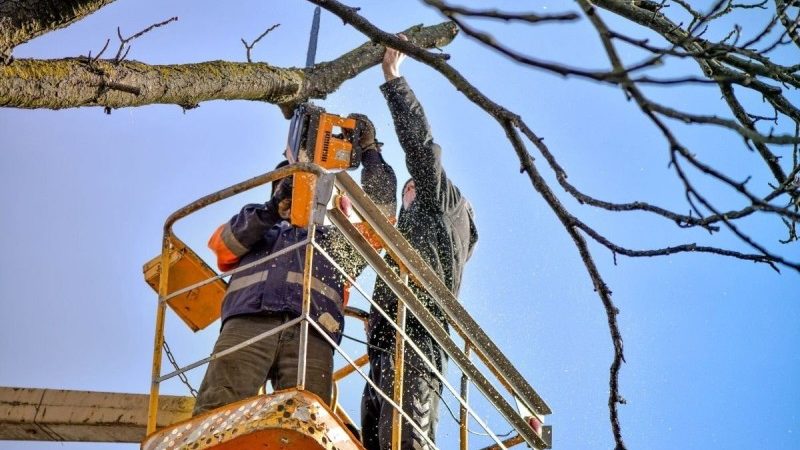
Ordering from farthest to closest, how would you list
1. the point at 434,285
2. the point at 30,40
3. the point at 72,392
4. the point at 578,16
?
the point at 72,392, the point at 434,285, the point at 30,40, the point at 578,16

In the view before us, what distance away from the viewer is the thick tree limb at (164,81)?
448 centimetres

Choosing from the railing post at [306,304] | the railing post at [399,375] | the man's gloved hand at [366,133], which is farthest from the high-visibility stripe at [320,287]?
the man's gloved hand at [366,133]

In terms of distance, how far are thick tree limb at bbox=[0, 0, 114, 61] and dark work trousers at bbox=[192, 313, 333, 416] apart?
185 cm

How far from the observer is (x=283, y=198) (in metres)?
5.61

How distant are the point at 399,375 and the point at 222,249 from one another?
54.1 inches

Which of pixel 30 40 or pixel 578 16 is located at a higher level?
pixel 30 40

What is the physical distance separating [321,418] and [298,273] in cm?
136

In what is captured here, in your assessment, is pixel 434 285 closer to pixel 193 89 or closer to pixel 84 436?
pixel 193 89

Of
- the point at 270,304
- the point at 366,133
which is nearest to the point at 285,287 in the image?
the point at 270,304

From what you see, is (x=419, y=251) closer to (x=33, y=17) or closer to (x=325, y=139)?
(x=325, y=139)

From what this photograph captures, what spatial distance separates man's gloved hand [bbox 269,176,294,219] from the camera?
18.3 ft

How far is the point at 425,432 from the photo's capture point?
207 inches

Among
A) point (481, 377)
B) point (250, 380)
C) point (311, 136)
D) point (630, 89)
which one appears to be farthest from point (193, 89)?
point (630, 89)

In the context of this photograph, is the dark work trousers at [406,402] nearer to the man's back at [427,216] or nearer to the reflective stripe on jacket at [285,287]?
the man's back at [427,216]
